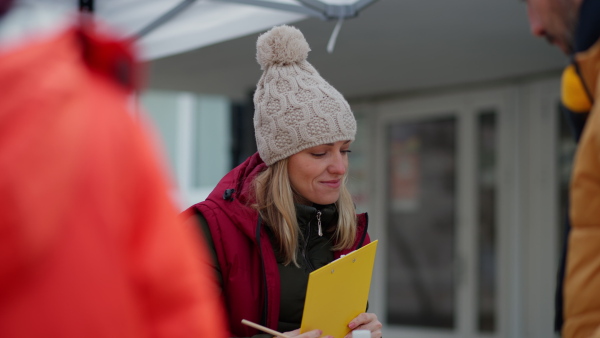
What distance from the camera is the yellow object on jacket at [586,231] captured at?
4.21 ft

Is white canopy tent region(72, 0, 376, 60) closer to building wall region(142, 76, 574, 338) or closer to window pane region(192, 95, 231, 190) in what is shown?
building wall region(142, 76, 574, 338)

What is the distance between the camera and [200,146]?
46.4 ft

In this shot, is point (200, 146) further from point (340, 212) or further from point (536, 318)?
point (340, 212)

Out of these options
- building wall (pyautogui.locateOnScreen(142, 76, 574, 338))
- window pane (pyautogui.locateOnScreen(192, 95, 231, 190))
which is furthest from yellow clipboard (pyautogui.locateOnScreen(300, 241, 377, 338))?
window pane (pyautogui.locateOnScreen(192, 95, 231, 190))

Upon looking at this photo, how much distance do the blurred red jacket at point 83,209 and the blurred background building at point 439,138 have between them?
5110 millimetres

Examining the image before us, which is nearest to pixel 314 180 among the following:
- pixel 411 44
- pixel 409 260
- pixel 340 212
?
pixel 340 212

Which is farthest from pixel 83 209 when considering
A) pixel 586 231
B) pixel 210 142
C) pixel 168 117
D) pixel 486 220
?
pixel 168 117

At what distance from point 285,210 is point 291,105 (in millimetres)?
376

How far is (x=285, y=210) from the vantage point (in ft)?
8.21

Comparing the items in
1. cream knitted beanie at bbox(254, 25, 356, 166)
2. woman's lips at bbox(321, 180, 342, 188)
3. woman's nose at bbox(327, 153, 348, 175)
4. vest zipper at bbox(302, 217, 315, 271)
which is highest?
cream knitted beanie at bbox(254, 25, 356, 166)

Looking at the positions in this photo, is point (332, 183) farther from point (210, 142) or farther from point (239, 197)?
point (210, 142)

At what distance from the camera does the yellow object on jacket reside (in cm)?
128

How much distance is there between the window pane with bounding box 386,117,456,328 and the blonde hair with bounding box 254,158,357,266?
5.65 m

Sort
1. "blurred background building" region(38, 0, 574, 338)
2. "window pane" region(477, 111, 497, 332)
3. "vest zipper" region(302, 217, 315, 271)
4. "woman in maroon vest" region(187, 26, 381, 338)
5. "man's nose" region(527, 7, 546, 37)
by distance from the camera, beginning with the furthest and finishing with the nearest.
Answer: "window pane" region(477, 111, 497, 332) < "blurred background building" region(38, 0, 574, 338) < "vest zipper" region(302, 217, 315, 271) < "woman in maroon vest" region(187, 26, 381, 338) < "man's nose" region(527, 7, 546, 37)
